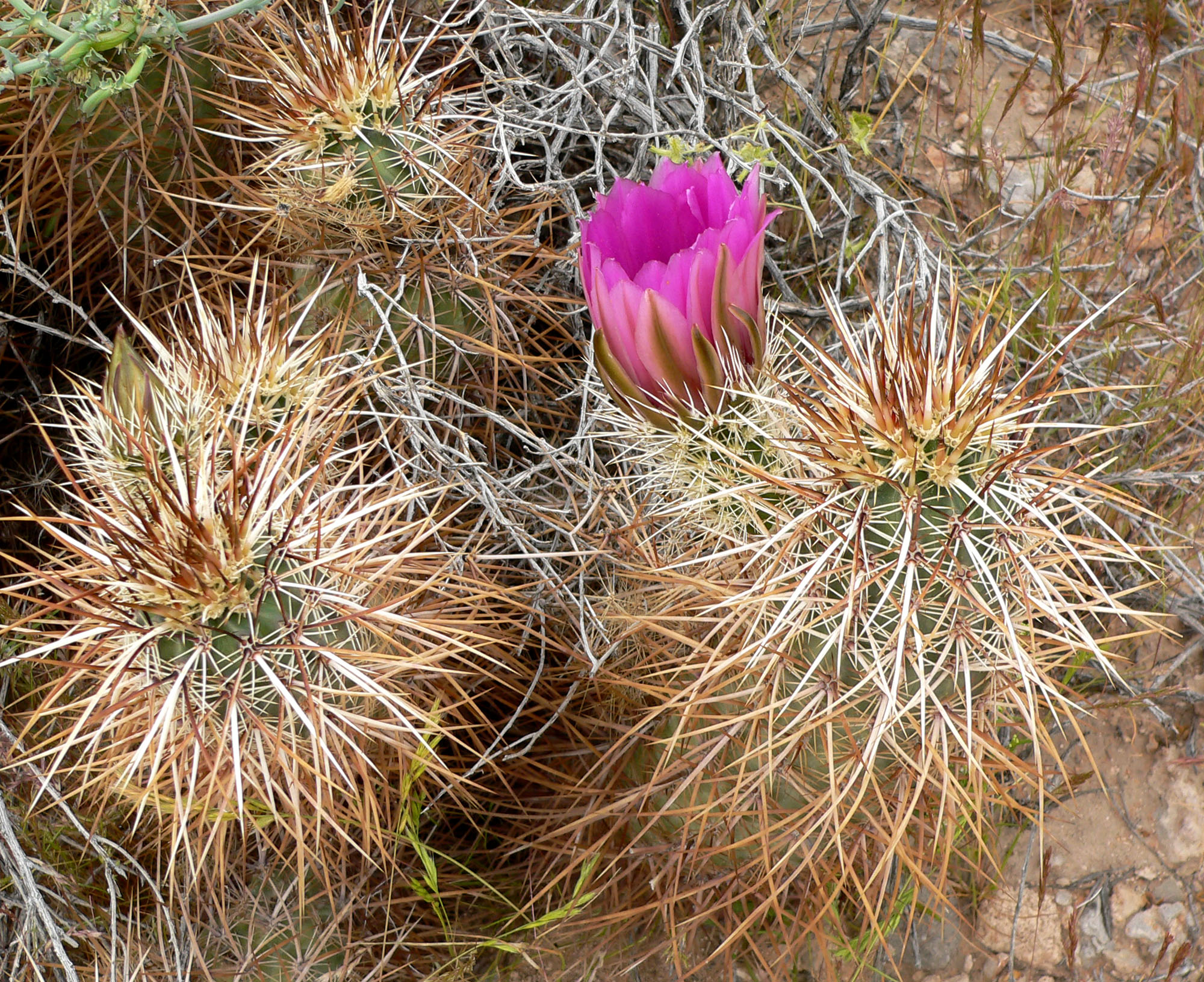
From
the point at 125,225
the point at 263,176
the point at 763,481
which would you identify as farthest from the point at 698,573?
the point at 125,225

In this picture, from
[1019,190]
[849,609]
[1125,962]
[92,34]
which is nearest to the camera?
[849,609]

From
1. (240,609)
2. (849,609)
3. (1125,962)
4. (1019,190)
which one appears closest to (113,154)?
(240,609)

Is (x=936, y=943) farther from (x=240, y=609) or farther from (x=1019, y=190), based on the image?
(x=1019, y=190)

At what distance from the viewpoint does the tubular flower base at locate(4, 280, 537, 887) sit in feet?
2.78

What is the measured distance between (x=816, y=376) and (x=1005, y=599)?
0.85 feet

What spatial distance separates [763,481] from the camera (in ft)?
3.22

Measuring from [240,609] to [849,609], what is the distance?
1.62 ft

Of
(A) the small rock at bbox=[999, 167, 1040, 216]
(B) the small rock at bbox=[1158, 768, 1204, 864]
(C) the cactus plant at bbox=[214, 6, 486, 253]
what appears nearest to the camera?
(C) the cactus plant at bbox=[214, 6, 486, 253]

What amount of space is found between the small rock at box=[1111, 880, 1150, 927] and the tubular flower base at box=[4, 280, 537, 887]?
2.93 ft

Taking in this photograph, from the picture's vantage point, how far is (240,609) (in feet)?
2.81

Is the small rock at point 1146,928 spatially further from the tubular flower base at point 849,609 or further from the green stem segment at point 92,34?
the green stem segment at point 92,34

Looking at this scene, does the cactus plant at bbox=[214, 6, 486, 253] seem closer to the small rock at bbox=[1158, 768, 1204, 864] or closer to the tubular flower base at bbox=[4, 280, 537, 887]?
the tubular flower base at bbox=[4, 280, 537, 887]

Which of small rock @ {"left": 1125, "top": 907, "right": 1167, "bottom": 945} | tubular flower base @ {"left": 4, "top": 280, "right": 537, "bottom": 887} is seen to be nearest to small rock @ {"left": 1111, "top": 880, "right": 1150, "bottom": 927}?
small rock @ {"left": 1125, "top": 907, "right": 1167, "bottom": 945}

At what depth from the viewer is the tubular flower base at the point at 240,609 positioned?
2.78 ft
